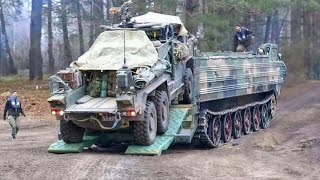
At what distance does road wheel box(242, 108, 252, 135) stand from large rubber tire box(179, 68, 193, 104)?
3.82 m

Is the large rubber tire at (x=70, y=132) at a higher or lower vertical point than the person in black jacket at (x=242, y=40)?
lower

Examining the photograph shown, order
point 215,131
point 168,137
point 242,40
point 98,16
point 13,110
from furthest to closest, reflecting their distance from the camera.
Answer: point 98,16 < point 242,40 < point 13,110 < point 215,131 < point 168,137

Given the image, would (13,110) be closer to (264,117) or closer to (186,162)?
(264,117)

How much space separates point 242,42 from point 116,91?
385 inches

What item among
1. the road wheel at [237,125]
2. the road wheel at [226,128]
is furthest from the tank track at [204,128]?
the road wheel at [237,125]

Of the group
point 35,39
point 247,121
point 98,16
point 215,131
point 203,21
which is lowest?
point 247,121

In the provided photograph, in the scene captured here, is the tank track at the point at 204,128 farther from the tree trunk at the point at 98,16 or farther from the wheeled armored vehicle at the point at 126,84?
the tree trunk at the point at 98,16

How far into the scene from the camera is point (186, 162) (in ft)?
43.2

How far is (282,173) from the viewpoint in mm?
12312

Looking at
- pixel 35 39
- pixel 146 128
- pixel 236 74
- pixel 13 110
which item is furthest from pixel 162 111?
pixel 35 39

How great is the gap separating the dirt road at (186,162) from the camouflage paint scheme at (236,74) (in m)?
1.43

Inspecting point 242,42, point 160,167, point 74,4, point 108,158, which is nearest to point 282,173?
point 160,167

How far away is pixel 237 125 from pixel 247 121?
1.07 m

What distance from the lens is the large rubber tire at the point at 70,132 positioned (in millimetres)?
14586
